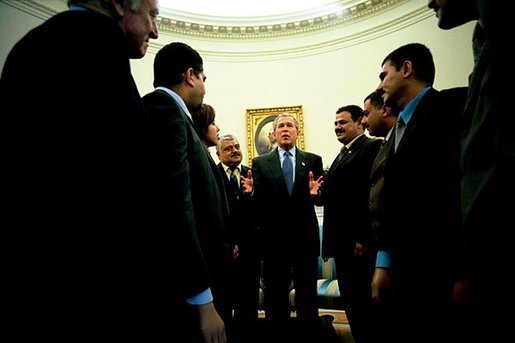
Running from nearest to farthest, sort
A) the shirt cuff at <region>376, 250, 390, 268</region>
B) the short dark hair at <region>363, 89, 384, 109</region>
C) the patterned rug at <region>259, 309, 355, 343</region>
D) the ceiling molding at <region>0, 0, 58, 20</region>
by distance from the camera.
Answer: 1. the shirt cuff at <region>376, 250, 390, 268</region>
2. the short dark hair at <region>363, 89, 384, 109</region>
3. the patterned rug at <region>259, 309, 355, 343</region>
4. the ceiling molding at <region>0, 0, 58, 20</region>

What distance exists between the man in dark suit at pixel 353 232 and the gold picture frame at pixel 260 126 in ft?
14.1

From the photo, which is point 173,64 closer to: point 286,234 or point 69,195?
point 69,195

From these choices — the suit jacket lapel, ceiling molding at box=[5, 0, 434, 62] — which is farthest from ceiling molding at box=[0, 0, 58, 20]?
the suit jacket lapel

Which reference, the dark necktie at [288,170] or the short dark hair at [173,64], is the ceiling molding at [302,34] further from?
the short dark hair at [173,64]

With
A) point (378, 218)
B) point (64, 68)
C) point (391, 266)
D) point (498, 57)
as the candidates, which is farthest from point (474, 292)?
point (64, 68)

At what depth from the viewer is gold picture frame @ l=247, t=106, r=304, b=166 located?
7.56 meters

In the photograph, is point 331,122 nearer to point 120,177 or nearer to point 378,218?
point 378,218

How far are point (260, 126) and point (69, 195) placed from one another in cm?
694

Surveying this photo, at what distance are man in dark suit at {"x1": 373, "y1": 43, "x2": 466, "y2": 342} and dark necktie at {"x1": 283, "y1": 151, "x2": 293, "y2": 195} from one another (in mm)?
1822

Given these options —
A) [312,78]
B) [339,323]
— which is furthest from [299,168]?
[312,78]

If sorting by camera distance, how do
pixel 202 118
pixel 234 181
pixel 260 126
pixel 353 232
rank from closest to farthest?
pixel 202 118 → pixel 353 232 → pixel 234 181 → pixel 260 126

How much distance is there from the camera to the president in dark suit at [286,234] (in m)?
3.28

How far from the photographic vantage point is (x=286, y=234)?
336 cm

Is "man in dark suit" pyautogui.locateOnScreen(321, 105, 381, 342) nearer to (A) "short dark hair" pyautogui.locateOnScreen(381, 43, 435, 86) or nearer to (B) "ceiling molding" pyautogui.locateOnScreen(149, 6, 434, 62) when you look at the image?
(A) "short dark hair" pyautogui.locateOnScreen(381, 43, 435, 86)
